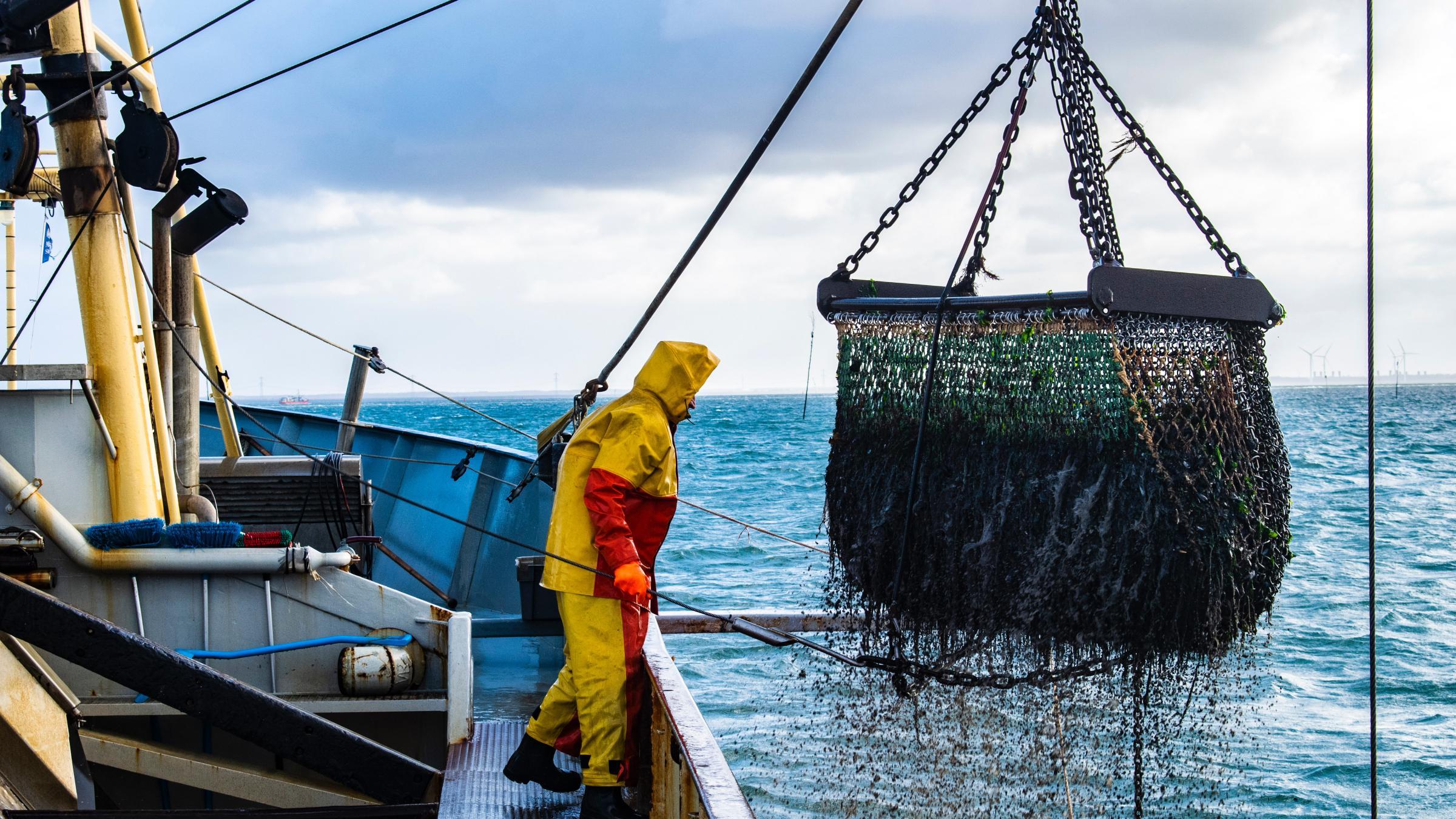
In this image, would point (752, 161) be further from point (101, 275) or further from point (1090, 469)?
point (101, 275)

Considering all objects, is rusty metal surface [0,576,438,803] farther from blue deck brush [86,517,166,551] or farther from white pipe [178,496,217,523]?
white pipe [178,496,217,523]

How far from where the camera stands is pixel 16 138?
543 cm

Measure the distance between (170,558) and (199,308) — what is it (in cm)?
392

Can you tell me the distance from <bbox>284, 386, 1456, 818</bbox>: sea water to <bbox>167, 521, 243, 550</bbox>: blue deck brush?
5.23 feet

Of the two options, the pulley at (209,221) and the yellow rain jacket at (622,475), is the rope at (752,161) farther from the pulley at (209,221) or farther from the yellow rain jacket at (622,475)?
the pulley at (209,221)

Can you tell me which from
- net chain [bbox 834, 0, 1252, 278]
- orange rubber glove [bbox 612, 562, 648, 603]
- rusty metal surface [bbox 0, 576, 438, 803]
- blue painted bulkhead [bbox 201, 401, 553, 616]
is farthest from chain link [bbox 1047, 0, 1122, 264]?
blue painted bulkhead [bbox 201, 401, 553, 616]

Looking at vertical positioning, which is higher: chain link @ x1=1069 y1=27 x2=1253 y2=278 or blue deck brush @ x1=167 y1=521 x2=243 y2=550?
chain link @ x1=1069 y1=27 x2=1253 y2=278

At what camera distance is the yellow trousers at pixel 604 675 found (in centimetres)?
358

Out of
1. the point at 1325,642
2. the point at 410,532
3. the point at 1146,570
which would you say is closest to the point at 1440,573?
the point at 1325,642

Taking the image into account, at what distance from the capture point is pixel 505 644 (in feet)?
20.2

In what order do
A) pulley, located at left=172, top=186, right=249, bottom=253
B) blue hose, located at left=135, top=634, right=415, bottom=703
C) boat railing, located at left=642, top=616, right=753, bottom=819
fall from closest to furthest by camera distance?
boat railing, located at left=642, top=616, right=753, bottom=819 → blue hose, located at left=135, top=634, right=415, bottom=703 → pulley, located at left=172, top=186, right=249, bottom=253

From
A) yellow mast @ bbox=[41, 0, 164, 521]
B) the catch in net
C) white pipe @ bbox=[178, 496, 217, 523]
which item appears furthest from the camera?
white pipe @ bbox=[178, 496, 217, 523]

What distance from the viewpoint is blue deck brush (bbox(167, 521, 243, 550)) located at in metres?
4.60

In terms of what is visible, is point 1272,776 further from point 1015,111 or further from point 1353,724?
point 1015,111
